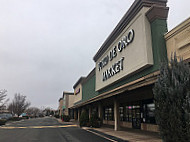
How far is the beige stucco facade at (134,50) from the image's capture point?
12953 mm

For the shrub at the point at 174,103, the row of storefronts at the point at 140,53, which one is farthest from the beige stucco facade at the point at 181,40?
the shrub at the point at 174,103

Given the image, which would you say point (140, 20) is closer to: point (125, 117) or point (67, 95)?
point (125, 117)

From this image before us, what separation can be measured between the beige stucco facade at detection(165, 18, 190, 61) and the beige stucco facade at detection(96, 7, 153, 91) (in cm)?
161

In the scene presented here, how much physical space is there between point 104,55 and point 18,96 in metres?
48.4

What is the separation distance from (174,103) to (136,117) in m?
13.6

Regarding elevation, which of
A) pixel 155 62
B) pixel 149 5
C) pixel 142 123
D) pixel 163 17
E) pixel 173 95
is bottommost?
pixel 142 123

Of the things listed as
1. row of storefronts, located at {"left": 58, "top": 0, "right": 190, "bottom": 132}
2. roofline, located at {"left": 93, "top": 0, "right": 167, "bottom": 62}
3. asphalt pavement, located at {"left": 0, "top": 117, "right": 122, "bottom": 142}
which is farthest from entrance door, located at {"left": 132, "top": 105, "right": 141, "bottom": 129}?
roofline, located at {"left": 93, "top": 0, "right": 167, "bottom": 62}

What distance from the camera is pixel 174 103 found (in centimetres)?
620

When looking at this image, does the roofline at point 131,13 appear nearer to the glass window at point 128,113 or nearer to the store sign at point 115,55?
the store sign at point 115,55

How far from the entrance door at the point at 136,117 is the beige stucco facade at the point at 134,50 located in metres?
4.00

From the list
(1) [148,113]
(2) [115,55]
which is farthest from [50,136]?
(2) [115,55]

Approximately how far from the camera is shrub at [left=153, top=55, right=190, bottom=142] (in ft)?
19.4

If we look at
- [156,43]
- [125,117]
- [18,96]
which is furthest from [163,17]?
[18,96]

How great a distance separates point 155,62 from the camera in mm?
12383
